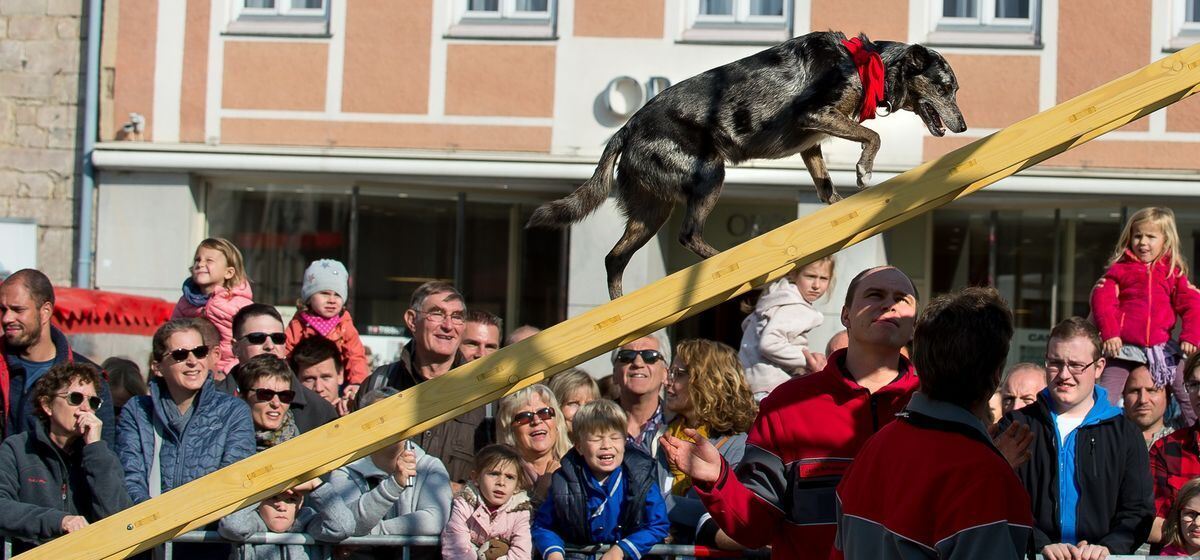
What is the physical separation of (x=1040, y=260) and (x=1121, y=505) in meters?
8.76

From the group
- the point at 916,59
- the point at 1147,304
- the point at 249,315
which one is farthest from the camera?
the point at 1147,304

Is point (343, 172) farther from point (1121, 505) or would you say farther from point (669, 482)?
point (1121, 505)

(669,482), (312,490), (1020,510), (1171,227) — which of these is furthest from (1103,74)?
(1020,510)

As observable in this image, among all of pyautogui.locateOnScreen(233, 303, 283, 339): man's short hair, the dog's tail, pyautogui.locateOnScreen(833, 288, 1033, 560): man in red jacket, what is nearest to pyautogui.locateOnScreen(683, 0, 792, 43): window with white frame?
pyautogui.locateOnScreen(233, 303, 283, 339): man's short hair

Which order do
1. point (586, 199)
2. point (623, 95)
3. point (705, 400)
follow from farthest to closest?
point (623, 95) → point (705, 400) → point (586, 199)

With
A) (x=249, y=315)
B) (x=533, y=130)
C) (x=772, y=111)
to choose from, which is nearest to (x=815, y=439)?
(x=772, y=111)

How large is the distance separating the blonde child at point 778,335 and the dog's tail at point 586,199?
2.26 meters

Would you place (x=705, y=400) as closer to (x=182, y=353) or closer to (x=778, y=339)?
(x=778, y=339)

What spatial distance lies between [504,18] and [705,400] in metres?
7.97

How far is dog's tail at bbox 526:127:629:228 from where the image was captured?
A: 421cm

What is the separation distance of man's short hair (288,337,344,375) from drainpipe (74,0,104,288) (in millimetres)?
7187

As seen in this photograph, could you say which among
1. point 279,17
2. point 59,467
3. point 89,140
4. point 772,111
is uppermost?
point 279,17

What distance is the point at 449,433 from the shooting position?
563cm

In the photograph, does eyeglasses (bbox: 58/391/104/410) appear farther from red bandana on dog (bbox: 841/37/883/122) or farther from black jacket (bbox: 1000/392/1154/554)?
black jacket (bbox: 1000/392/1154/554)
